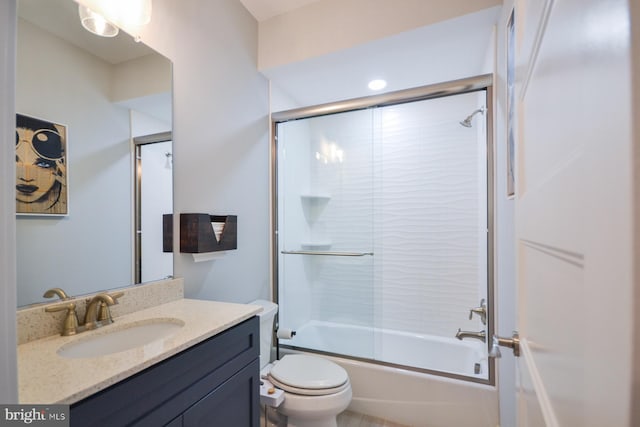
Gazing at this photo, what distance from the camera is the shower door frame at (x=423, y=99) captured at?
1.69 metres

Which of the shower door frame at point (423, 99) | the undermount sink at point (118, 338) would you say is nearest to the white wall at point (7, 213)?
the undermount sink at point (118, 338)

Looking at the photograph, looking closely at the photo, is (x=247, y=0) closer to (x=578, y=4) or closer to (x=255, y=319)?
(x=255, y=319)

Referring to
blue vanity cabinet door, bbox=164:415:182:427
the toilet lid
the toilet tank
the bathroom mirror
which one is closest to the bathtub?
the toilet lid

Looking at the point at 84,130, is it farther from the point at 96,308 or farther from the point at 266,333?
the point at 266,333

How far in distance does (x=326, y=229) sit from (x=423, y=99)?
4.08 feet

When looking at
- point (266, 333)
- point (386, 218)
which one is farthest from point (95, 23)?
point (386, 218)

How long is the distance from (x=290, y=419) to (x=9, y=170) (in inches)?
66.8

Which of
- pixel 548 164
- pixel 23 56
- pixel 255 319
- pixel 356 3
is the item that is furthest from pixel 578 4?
pixel 356 3

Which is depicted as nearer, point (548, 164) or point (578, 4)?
point (578, 4)

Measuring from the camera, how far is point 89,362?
755 mm

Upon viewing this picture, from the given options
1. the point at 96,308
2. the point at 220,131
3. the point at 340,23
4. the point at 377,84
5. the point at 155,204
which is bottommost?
the point at 96,308

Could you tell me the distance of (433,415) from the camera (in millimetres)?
1726

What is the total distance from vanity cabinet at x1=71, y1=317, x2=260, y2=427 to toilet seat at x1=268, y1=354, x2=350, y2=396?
34 cm

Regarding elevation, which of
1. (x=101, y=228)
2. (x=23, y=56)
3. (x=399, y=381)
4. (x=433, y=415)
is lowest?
(x=433, y=415)
